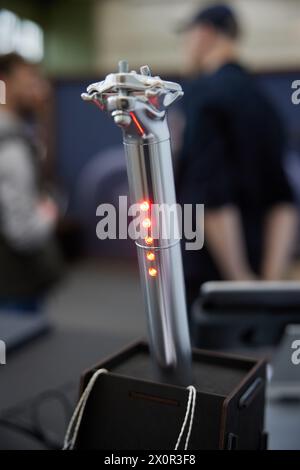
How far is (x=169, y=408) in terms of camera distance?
439mm

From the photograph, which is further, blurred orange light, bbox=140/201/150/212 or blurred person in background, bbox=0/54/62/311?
blurred person in background, bbox=0/54/62/311

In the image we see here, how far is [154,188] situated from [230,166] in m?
0.89

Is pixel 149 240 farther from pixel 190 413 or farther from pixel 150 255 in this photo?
pixel 190 413

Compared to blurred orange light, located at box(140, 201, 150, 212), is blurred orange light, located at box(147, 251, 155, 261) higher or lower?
lower

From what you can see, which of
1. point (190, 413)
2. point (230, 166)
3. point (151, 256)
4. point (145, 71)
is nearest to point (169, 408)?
point (190, 413)

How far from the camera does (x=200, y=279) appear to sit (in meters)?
1.37

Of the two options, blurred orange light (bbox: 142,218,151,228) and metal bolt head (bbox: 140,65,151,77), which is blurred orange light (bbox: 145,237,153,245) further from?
metal bolt head (bbox: 140,65,151,77)

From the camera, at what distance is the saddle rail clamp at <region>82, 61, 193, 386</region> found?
36cm

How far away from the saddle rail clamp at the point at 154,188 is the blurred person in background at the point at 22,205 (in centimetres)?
109

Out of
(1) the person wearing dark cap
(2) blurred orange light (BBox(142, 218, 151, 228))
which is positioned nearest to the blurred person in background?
(1) the person wearing dark cap

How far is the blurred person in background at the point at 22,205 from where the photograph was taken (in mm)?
1492

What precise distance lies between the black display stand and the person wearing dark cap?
0.73 meters
